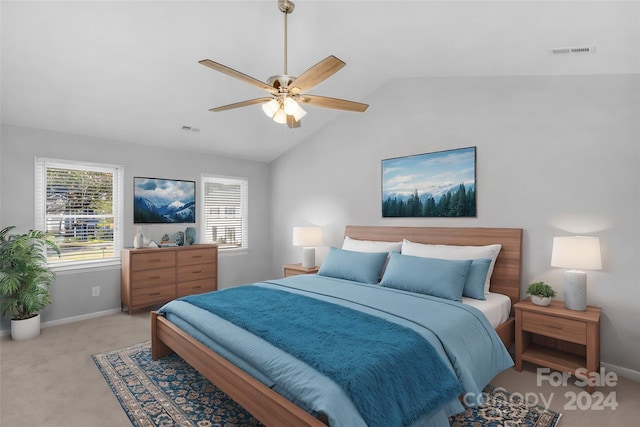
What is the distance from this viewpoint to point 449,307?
8.34ft

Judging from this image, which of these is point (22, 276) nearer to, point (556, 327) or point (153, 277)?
point (153, 277)

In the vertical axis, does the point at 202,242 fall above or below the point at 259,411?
above

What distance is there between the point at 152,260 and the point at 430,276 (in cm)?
350

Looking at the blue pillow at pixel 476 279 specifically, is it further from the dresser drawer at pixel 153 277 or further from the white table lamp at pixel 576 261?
the dresser drawer at pixel 153 277

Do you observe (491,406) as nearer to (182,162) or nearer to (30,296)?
(30,296)

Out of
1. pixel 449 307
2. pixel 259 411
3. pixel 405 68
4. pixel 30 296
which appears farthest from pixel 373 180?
pixel 30 296

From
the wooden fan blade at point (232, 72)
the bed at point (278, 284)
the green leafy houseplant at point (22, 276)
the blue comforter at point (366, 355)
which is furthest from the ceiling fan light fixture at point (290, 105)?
the green leafy houseplant at point (22, 276)

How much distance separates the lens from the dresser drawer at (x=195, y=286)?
4.73 metres

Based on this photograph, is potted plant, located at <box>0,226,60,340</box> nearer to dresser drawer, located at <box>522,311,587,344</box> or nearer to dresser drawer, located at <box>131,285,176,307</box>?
dresser drawer, located at <box>131,285,176,307</box>

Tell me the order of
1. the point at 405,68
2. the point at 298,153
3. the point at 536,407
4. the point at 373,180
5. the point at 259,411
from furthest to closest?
1. the point at 298,153
2. the point at 373,180
3. the point at 405,68
4. the point at 536,407
5. the point at 259,411

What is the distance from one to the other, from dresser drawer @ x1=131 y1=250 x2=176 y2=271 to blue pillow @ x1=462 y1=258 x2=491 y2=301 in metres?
3.69

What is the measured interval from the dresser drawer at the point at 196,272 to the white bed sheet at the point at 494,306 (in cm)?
358

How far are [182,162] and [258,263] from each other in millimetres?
2116

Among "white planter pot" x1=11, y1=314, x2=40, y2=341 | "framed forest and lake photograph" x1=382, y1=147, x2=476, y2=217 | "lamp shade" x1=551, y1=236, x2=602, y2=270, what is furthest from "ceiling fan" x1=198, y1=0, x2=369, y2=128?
"white planter pot" x1=11, y1=314, x2=40, y2=341
